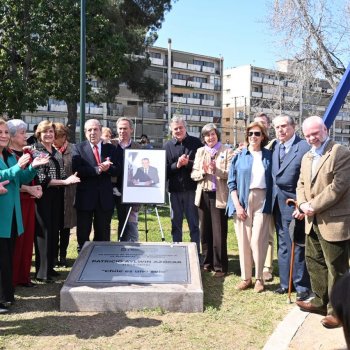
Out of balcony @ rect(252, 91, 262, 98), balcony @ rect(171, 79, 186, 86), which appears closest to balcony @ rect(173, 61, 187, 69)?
balcony @ rect(171, 79, 186, 86)

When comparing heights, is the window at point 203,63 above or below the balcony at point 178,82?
above

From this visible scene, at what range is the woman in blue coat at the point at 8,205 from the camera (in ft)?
15.4

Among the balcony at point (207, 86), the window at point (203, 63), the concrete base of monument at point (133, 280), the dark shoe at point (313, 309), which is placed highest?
the window at point (203, 63)

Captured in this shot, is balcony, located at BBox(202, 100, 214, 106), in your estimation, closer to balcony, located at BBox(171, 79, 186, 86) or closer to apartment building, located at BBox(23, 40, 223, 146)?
apartment building, located at BBox(23, 40, 223, 146)

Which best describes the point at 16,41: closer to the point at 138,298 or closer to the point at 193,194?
the point at 193,194

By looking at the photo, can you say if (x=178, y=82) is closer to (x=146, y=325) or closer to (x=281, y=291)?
(x=281, y=291)

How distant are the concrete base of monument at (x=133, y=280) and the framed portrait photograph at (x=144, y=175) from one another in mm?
855

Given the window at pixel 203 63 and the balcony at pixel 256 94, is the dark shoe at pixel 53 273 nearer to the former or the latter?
the window at pixel 203 63

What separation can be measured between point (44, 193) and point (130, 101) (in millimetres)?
59761

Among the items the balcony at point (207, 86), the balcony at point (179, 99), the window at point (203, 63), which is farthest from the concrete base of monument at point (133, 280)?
the window at point (203, 63)

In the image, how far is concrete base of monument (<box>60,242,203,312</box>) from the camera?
5012 mm

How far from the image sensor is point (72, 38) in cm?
1421

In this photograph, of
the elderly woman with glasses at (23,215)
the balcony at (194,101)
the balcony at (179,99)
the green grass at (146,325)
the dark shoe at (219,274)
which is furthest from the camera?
the balcony at (194,101)

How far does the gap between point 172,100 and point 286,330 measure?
70.4 meters
